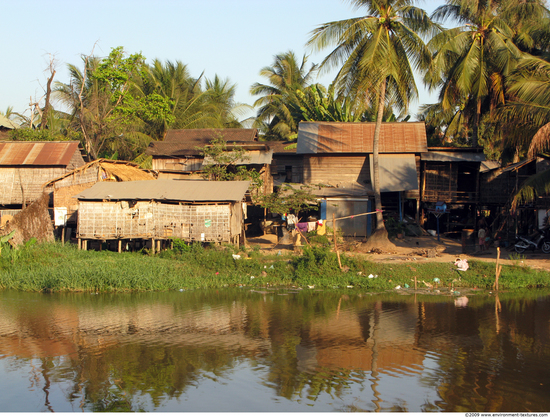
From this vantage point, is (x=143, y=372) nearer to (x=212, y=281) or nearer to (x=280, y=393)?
(x=280, y=393)

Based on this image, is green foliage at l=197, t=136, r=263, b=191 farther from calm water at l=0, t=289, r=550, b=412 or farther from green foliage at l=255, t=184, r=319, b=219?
calm water at l=0, t=289, r=550, b=412

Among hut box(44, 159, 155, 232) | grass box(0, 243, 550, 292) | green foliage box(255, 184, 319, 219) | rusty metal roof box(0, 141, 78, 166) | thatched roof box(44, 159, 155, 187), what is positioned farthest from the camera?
rusty metal roof box(0, 141, 78, 166)

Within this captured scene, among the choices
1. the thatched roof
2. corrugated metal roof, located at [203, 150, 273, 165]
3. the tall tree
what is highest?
the tall tree

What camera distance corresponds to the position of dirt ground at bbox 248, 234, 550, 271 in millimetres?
16312

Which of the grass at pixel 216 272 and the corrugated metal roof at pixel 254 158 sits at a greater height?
the corrugated metal roof at pixel 254 158

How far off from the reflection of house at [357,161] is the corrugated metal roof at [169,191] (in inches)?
221

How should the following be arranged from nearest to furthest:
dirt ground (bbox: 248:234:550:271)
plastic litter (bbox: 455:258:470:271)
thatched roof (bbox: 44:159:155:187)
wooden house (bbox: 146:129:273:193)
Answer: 1. plastic litter (bbox: 455:258:470:271)
2. dirt ground (bbox: 248:234:550:271)
3. thatched roof (bbox: 44:159:155:187)
4. wooden house (bbox: 146:129:273:193)

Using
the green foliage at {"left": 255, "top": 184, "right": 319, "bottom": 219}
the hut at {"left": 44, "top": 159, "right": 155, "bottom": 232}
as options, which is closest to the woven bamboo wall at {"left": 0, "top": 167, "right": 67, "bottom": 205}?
the hut at {"left": 44, "top": 159, "right": 155, "bottom": 232}

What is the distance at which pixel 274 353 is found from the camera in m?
8.94

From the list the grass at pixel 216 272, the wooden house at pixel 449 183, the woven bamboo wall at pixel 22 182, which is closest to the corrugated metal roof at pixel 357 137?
the wooden house at pixel 449 183

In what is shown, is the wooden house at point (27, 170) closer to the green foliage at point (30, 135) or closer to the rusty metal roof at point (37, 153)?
the rusty metal roof at point (37, 153)

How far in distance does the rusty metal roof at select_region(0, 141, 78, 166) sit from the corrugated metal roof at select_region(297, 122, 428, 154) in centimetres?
1111

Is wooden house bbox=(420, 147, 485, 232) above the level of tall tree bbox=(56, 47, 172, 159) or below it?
below

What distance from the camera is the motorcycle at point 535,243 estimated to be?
1723 cm
